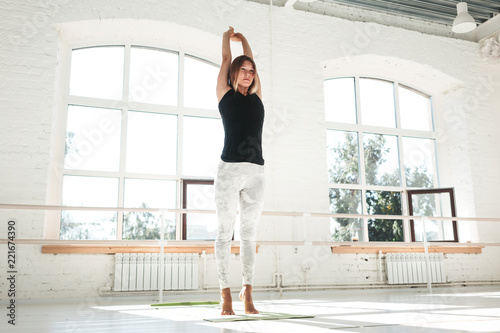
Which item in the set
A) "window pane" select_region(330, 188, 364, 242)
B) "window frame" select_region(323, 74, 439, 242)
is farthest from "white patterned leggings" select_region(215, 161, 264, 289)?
"window frame" select_region(323, 74, 439, 242)

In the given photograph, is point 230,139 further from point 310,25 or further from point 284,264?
point 310,25

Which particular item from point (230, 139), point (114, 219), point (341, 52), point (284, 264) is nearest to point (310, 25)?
point (341, 52)

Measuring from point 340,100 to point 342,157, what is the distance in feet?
2.41

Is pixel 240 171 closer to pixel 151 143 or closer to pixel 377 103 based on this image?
pixel 151 143

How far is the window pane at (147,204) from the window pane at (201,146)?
302 mm

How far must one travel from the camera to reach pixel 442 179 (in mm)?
5641

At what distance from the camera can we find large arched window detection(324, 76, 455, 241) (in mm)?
5086

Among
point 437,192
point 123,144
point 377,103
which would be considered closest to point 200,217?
point 123,144

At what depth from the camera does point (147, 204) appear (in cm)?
434

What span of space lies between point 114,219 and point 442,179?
4.06 metres

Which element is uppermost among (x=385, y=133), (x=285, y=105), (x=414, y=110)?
(x=414, y=110)

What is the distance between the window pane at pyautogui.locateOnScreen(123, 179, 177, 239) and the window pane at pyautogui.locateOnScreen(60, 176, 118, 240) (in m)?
0.13

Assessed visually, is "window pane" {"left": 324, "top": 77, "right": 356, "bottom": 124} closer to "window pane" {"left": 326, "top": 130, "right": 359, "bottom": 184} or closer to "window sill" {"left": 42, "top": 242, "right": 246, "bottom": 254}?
"window pane" {"left": 326, "top": 130, "right": 359, "bottom": 184}

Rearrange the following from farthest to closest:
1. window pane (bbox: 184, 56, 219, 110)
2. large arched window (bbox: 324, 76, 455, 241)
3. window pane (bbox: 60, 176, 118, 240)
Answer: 1. large arched window (bbox: 324, 76, 455, 241)
2. window pane (bbox: 184, 56, 219, 110)
3. window pane (bbox: 60, 176, 118, 240)
